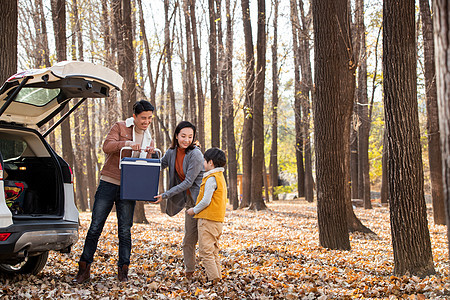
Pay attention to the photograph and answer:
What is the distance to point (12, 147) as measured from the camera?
20.1 ft

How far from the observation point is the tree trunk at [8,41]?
7.83 metres

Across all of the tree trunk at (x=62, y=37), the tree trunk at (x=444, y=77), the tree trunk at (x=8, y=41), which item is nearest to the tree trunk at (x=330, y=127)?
the tree trunk at (x=8, y=41)

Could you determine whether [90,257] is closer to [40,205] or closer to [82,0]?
[40,205]

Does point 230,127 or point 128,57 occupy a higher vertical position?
point 128,57

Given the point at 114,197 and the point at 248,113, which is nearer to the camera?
the point at 114,197

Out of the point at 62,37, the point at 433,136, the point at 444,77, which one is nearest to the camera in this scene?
the point at 444,77

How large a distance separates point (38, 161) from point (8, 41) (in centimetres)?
303

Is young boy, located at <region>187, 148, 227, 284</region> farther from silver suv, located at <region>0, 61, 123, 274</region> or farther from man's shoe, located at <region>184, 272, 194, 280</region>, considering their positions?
silver suv, located at <region>0, 61, 123, 274</region>

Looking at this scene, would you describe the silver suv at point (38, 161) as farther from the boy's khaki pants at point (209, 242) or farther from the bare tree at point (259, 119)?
the bare tree at point (259, 119)

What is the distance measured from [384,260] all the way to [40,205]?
5579 mm

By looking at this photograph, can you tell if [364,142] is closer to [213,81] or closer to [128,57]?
[213,81]

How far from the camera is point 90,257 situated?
5.84 meters

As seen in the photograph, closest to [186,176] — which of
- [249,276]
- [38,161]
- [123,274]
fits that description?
[123,274]

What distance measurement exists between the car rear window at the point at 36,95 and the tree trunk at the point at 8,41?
7.37 ft
